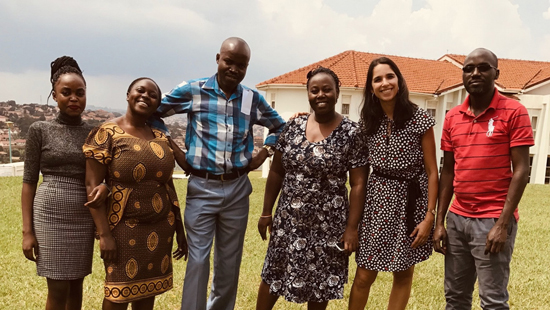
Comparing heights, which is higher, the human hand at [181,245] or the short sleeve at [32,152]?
the short sleeve at [32,152]

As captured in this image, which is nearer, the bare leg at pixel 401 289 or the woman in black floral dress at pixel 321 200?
the woman in black floral dress at pixel 321 200

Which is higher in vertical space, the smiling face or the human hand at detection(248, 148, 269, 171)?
the smiling face

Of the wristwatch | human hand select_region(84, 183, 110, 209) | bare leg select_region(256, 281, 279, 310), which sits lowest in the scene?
bare leg select_region(256, 281, 279, 310)

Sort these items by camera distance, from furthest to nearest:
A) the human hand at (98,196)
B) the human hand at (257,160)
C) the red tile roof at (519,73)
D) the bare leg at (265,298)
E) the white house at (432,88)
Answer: the red tile roof at (519,73) → the white house at (432,88) → the human hand at (257,160) → the bare leg at (265,298) → the human hand at (98,196)

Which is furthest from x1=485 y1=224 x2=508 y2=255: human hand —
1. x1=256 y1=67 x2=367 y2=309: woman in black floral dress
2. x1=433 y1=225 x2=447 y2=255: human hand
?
x1=256 y1=67 x2=367 y2=309: woman in black floral dress

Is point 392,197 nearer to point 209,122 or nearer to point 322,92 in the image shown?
point 322,92

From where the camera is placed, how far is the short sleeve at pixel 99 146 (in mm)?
2664

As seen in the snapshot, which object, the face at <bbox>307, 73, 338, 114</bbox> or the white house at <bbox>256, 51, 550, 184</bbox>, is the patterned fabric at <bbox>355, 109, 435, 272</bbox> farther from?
the white house at <bbox>256, 51, 550, 184</bbox>

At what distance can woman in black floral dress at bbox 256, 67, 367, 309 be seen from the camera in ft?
10.1

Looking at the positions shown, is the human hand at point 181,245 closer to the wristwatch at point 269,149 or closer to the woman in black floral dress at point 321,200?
the woman in black floral dress at point 321,200

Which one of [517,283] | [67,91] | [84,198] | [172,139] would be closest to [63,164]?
[84,198]

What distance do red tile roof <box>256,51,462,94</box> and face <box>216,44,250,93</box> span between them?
18737 millimetres

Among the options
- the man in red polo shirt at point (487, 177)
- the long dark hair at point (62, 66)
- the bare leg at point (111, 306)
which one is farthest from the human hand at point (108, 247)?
the man in red polo shirt at point (487, 177)

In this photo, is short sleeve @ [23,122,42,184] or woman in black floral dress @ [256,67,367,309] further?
woman in black floral dress @ [256,67,367,309]
